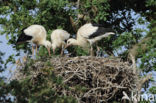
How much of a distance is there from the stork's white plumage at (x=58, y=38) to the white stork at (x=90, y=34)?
279mm

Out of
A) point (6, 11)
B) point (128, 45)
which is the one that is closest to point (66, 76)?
point (128, 45)

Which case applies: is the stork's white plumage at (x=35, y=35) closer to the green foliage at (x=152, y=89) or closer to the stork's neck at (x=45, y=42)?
the stork's neck at (x=45, y=42)

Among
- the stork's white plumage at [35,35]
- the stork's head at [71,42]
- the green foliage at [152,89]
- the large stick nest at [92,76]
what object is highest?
the stork's white plumage at [35,35]

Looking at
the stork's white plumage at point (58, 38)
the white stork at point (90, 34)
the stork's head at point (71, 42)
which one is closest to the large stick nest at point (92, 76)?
the white stork at point (90, 34)

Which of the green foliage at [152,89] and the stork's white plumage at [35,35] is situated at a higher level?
the stork's white plumage at [35,35]

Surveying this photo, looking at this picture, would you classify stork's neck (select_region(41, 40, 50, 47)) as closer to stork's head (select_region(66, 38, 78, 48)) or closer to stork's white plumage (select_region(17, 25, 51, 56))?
stork's white plumage (select_region(17, 25, 51, 56))

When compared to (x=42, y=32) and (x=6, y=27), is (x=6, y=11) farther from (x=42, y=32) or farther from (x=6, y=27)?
(x=42, y=32)

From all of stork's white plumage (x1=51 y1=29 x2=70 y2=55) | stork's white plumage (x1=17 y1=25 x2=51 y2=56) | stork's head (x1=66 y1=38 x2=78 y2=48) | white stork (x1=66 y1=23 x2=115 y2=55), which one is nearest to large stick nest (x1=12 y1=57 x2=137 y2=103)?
white stork (x1=66 y1=23 x2=115 y2=55)

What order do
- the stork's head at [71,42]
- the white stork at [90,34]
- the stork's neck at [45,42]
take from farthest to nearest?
the stork's head at [71,42] < the stork's neck at [45,42] < the white stork at [90,34]

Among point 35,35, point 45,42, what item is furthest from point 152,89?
point 35,35

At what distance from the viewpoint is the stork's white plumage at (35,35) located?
45.1 feet

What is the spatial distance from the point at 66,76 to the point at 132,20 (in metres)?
5.91

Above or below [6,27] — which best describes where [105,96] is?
below

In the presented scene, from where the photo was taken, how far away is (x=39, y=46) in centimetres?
1526
